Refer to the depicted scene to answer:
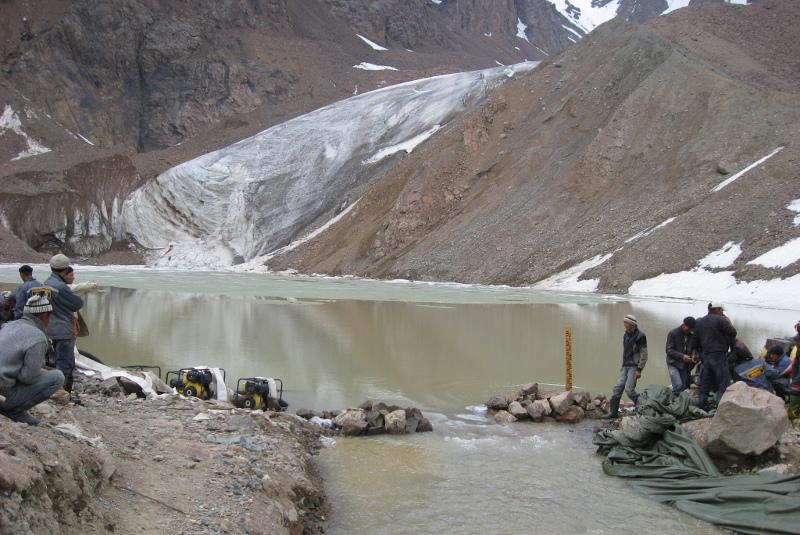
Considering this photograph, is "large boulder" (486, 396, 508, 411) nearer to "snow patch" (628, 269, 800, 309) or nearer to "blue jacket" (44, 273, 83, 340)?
"blue jacket" (44, 273, 83, 340)

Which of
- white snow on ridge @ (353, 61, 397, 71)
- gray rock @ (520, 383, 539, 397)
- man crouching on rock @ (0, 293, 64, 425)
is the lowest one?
gray rock @ (520, 383, 539, 397)

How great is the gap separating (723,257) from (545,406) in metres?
20.9

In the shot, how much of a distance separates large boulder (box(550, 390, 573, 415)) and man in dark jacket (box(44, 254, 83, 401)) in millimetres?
6255

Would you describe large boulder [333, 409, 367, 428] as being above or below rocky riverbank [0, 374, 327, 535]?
below

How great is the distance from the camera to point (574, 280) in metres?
31.6

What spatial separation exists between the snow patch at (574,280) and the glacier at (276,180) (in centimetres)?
2549

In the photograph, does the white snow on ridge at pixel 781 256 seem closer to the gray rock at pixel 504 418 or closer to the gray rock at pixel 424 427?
the gray rock at pixel 504 418

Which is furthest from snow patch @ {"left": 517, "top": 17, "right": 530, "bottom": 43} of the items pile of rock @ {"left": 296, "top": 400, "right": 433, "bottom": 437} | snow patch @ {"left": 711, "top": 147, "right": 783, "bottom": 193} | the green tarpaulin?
the green tarpaulin

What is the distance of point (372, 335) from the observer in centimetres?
1730

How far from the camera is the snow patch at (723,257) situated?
27.5 m

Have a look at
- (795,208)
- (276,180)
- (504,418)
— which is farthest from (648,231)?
(276,180)

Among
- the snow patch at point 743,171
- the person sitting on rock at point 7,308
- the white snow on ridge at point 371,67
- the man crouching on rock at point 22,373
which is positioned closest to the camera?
the man crouching on rock at point 22,373

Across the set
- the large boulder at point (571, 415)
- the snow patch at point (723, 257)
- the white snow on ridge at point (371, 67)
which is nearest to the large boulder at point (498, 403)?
the large boulder at point (571, 415)

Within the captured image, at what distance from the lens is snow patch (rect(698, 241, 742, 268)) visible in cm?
2748
